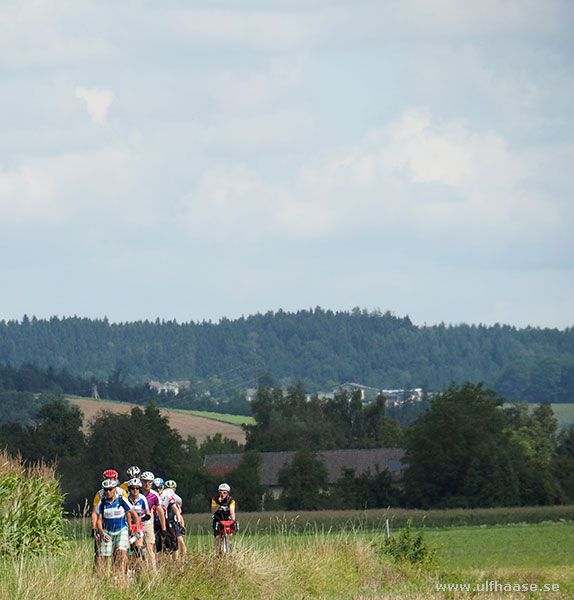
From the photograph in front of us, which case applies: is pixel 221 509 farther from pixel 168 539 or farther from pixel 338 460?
pixel 338 460

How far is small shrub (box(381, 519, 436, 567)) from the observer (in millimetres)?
21172

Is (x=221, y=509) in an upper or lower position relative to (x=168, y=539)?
upper

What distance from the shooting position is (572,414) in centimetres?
19550

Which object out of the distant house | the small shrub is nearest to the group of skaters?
the small shrub

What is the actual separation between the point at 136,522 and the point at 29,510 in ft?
21.9

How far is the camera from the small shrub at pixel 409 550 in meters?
21.2

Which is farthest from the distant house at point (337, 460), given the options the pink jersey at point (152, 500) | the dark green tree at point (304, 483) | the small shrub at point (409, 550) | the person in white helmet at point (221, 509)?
the pink jersey at point (152, 500)

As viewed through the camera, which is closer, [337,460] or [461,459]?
[461,459]

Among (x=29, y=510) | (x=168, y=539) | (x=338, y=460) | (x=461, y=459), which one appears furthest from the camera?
(x=338, y=460)

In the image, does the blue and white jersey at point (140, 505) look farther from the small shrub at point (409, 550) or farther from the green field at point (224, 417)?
the green field at point (224, 417)

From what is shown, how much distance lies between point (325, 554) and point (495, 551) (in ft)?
54.1

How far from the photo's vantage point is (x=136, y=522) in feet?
57.5

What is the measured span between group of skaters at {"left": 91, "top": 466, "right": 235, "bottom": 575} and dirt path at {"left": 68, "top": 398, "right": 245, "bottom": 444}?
115570mm

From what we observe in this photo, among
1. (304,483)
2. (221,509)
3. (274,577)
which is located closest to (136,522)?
(274,577)
